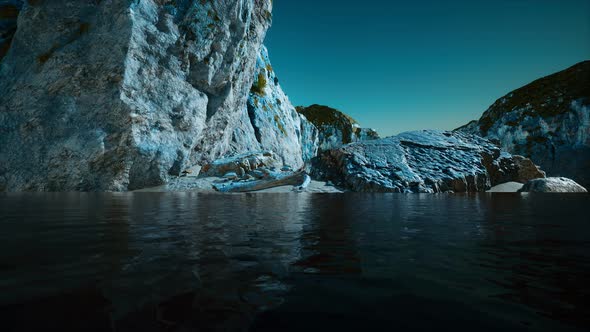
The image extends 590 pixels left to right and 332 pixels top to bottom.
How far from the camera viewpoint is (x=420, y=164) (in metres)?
31.7

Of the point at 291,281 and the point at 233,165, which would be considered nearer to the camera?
the point at 291,281

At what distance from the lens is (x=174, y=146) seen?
32938 millimetres

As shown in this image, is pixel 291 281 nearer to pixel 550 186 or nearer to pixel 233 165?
pixel 233 165

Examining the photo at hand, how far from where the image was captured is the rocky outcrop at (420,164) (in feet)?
98.1

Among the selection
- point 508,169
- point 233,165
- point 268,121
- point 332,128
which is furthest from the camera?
point 332,128

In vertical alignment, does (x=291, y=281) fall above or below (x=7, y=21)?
below

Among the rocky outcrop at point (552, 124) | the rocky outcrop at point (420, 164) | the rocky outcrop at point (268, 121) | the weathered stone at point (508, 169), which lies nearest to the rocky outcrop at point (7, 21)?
the rocky outcrop at point (268, 121)

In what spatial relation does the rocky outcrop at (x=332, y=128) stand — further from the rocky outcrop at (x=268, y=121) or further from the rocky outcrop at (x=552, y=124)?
the rocky outcrop at (x=552, y=124)

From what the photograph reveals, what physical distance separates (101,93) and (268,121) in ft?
114

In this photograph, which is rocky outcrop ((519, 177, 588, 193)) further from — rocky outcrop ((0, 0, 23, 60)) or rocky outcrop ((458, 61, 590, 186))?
rocky outcrop ((0, 0, 23, 60))

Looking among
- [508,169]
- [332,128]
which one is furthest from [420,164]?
[332,128]

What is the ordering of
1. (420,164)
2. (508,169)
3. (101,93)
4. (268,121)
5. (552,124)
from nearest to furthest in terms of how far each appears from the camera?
1. (101,93)
2. (420,164)
3. (508,169)
4. (268,121)
5. (552,124)

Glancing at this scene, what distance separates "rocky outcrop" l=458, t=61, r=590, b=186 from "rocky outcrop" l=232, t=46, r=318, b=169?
1752 inches

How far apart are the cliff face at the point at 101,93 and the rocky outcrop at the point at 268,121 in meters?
17.7
